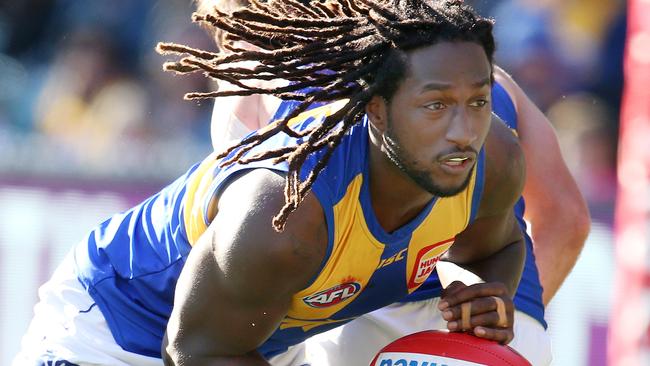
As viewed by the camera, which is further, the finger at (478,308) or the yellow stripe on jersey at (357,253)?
the finger at (478,308)

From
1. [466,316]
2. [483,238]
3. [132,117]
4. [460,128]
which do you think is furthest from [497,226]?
[132,117]

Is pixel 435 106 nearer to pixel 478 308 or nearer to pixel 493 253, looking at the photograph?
pixel 478 308

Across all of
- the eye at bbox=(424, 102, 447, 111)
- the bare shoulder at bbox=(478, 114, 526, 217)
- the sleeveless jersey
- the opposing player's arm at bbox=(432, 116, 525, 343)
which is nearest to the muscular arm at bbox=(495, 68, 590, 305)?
the sleeveless jersey

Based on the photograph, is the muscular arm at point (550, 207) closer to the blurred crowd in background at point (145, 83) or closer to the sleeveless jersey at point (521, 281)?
the sleeveless jersey at point (521, 281)

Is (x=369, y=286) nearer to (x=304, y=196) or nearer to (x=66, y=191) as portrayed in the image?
(x=304, y=196)

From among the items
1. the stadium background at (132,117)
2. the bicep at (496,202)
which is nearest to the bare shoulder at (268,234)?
the bicep at (496,202)

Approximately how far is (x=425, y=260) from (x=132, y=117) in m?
5.18

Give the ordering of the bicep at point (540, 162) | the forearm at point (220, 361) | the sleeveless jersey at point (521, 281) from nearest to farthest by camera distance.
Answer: the forearm at point (220, 361)
the sleeveless jersey at point (521, 281)
the bicep at point (540, 162)

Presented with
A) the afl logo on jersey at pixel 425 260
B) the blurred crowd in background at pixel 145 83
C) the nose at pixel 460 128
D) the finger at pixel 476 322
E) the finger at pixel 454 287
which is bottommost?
the finger at pixel 476 322

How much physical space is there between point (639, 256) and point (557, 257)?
0.55 metres

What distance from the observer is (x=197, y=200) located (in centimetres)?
359

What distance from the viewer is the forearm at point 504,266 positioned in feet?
13.2

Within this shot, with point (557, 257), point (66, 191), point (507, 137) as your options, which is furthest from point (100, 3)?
point (507, 137)

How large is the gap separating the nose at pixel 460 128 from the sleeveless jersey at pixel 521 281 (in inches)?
49.3
